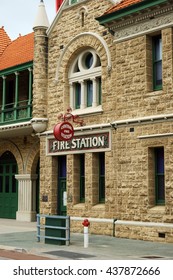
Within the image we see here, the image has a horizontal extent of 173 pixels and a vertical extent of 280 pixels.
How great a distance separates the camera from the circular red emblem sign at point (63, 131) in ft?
66.8

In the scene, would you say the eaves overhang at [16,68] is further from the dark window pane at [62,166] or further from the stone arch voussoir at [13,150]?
the dark window pane at [62,166]

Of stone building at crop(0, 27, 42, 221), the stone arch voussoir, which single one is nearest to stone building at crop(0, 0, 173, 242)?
stone building at crop(0, 27, 42, 221)

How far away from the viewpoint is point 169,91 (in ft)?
58.0

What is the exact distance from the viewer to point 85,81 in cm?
2184

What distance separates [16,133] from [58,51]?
5.96m

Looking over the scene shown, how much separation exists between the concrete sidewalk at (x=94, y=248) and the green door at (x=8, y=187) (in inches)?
321

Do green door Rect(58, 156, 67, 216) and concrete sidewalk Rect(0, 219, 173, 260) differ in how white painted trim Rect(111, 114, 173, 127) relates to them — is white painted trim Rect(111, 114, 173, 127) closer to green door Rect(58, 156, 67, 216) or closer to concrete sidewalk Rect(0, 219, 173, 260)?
green door Rect(58, 156, 67, 216)

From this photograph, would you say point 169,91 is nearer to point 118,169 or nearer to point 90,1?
point 118,169

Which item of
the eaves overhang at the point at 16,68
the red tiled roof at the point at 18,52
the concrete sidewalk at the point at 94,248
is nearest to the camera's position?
the concrete sidewalk at the point at 94,248

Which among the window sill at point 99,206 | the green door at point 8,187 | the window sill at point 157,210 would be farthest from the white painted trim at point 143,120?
the green door at point 8,187

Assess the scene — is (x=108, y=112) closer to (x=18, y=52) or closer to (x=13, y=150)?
(x=13, y=150)

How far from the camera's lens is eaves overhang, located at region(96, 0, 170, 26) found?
18.0 m

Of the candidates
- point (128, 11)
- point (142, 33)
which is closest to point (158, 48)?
point (142, 33)

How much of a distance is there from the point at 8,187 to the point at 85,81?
9777 millimetres
